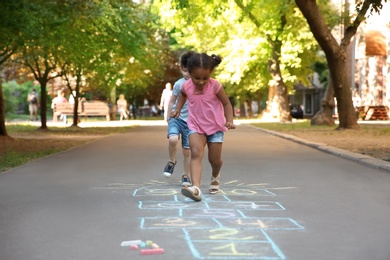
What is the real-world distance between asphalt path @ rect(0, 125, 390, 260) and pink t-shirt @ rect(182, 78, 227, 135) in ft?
2.91

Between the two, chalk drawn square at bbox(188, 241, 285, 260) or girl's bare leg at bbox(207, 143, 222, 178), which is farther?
girl's bare leg at bbox(207, 143, 222, 178)

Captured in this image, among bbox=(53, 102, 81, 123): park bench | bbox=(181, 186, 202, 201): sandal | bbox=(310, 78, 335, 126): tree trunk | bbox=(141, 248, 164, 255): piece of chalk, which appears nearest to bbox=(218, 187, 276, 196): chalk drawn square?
bbox=(181, 186, 202, 201): sandal

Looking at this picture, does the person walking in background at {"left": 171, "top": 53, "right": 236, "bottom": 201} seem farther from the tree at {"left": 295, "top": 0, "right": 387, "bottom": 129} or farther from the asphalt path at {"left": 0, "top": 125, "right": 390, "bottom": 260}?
the tree at {"left": 295, "top": 0, "right": 387, "bottom": 129}

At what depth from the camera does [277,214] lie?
7301 mm

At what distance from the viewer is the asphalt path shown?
5.55 m

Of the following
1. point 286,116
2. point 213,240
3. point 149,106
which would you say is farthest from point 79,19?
point 149,106

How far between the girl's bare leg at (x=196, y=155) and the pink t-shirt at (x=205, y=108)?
0.09 m

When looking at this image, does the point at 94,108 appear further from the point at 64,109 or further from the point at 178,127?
the point at 178,127

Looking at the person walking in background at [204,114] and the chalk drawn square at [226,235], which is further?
the person walking in background at [204,114]

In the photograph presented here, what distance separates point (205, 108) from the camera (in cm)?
838

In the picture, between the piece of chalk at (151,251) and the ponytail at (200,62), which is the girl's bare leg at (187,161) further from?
the piece of chalk at (151,251)

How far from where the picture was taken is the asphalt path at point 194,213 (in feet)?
18.2

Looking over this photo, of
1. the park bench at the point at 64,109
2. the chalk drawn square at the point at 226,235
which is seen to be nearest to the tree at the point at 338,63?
the park bench at the point at 64,109

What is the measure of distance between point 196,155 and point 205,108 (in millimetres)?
591
